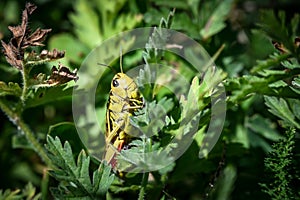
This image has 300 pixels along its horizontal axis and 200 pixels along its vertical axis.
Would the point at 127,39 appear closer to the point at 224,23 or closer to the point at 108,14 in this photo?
the point at 108,14

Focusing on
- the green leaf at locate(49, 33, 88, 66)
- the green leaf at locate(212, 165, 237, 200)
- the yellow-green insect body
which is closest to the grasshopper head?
the yellow-green insect body

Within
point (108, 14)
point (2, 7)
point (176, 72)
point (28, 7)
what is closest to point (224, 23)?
point (176, 72)

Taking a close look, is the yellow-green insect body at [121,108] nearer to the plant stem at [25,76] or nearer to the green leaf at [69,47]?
the plant stem at [25,76]

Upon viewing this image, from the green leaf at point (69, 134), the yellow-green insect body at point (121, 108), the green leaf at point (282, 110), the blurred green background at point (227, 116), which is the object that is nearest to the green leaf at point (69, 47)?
the blurred green background at point (227, 116)

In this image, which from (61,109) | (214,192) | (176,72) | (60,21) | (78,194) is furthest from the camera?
(60,21)

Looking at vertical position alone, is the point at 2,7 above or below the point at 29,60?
below

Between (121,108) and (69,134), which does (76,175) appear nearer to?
(121,108)
